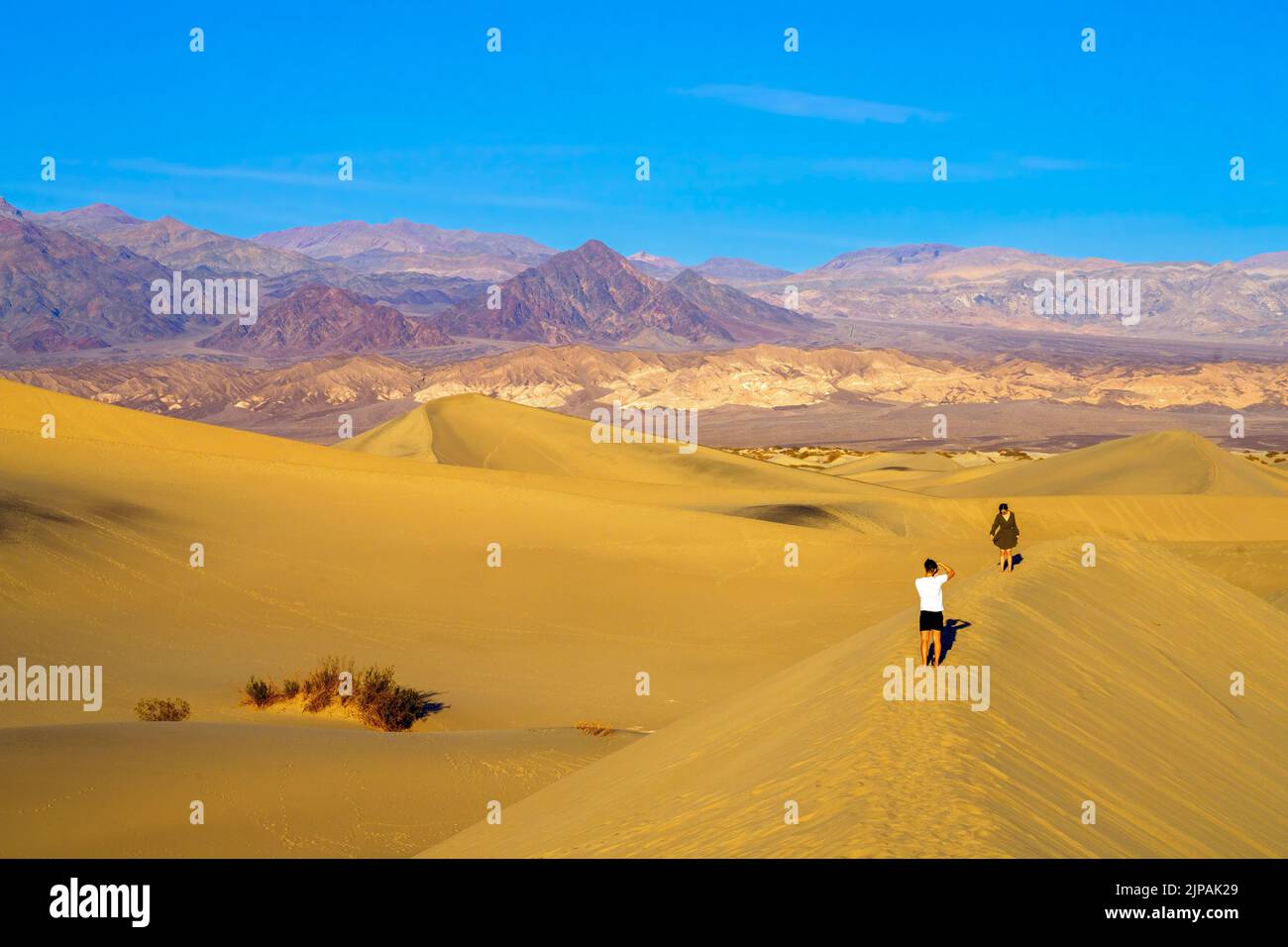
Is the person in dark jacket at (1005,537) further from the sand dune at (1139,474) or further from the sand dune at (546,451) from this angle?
the sand dune at (1139,474)

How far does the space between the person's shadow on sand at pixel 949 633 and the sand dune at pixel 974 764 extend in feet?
0.24

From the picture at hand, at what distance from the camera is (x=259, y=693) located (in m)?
12.0

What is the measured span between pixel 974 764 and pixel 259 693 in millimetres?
7977

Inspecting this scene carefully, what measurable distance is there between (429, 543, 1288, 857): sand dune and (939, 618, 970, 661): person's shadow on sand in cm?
7

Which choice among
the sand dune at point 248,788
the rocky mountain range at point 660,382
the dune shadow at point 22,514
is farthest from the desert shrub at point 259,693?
the rocky mountain range at point 660,382

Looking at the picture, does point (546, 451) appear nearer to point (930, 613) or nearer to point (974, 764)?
point (930, 613)

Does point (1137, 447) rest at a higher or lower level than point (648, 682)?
higher

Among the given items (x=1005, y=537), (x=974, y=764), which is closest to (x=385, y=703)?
(x=974, y=764)

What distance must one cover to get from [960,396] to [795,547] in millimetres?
106801

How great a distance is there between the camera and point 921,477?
51.6 meters

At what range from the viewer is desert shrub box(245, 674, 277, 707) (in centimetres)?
1202
